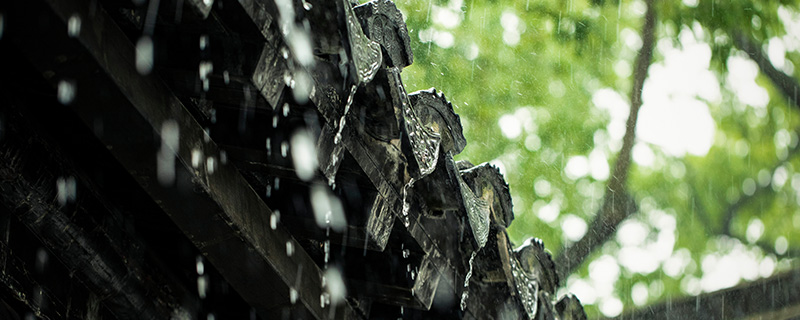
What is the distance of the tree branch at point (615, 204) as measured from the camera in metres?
11.0

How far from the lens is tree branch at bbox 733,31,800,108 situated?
12109 mm

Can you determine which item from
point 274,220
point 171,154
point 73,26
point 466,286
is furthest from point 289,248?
point 73,26

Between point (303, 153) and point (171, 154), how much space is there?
0.45 m

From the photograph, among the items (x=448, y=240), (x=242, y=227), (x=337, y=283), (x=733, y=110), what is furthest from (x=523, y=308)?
(x=733, y=110)

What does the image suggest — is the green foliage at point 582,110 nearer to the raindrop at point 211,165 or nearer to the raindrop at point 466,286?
the raindrop at point 466,286

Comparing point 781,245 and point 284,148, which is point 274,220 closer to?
point 284,148

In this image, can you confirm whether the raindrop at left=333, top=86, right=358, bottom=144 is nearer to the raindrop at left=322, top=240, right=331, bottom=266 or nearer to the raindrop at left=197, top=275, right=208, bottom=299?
the raindrop at left=322, top=240, right=331, bottom=266

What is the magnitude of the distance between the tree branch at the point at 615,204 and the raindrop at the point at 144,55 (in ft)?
29.6

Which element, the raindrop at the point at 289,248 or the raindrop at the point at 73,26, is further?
the raindrop at the point at 289,248

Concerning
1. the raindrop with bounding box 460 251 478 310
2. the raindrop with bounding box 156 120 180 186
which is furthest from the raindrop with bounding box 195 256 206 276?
the raindrop with bounding box 460 251 478 310

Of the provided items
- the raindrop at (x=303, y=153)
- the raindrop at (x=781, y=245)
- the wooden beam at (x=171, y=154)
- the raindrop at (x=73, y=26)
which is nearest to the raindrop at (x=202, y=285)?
the wooden beam at (x=171, y=154)

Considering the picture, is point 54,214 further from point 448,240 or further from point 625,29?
point 625,29

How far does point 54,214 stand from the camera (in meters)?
2.51

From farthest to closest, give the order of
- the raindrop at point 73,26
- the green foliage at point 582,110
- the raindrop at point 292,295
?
the green foliage at point 582,110, the raindrop at point 292,295, the raindrop at point 73,26
